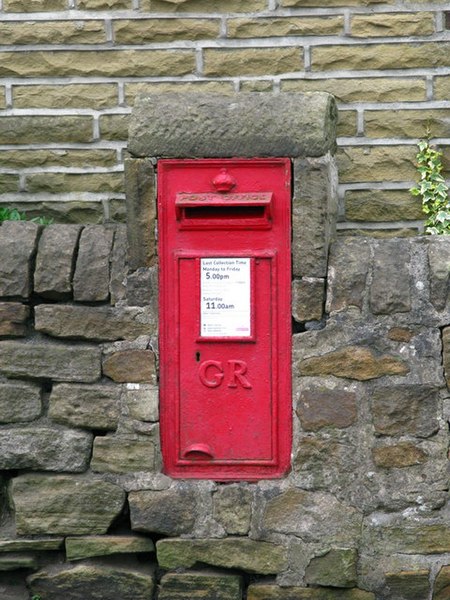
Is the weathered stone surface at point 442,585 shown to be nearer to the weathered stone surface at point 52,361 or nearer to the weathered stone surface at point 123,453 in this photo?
the weathered stone surface at point 123,453

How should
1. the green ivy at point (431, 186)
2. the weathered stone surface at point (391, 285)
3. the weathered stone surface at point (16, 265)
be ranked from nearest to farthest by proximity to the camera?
the weathered stone surface at point (391, 285) < the weathered stone surface at point (16, 265) < the green ivy at point (431, 186)

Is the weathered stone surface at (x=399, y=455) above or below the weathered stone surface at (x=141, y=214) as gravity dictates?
below

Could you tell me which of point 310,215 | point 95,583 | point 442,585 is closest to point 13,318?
point 95,583

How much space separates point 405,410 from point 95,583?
1293 mm

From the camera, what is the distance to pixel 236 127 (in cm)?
379

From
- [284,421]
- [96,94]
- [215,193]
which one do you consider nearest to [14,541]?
[284,421]

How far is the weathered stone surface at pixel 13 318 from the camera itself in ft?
12.8

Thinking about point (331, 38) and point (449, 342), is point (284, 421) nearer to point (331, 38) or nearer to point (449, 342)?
point (449, 342)

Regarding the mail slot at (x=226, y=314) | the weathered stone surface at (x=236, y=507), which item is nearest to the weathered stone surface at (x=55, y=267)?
the mail slot at (x=226, y=314)

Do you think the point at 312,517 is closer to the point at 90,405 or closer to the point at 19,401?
the point at 90,405

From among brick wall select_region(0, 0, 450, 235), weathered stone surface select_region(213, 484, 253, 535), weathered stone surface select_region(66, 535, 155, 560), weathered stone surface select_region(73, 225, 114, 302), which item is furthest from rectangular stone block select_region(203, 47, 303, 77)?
weathered stone surface select_region(66, 535, 155, 560)

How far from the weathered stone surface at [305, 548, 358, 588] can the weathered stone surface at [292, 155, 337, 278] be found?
100cm

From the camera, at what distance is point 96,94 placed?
504 cm

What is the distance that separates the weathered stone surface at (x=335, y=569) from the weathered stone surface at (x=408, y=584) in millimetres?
136
